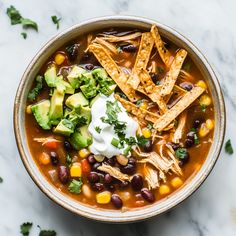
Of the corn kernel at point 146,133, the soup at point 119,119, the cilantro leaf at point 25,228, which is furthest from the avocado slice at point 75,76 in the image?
the cilantro leaf at point 25,228

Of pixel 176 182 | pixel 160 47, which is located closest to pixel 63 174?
pixel 176 182

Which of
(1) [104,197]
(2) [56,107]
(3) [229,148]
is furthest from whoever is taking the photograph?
(3) [229,148]

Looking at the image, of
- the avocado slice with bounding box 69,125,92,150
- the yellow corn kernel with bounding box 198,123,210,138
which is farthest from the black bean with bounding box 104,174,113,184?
the yellow corn kernel with bounding box 198,123,210,138

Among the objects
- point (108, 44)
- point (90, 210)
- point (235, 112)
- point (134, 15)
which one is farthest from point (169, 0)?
point (90, 210)

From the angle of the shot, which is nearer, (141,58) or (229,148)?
(141,58)

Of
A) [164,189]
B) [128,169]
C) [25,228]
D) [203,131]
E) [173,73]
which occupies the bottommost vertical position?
[25,228]

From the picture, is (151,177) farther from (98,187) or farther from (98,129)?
(98,129)

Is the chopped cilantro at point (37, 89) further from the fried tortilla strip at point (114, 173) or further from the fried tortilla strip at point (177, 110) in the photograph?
the fried tortilla strip at point (177, 110)
